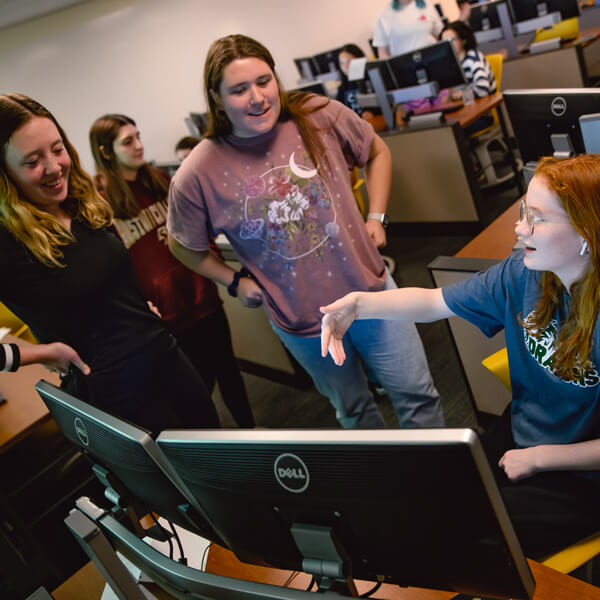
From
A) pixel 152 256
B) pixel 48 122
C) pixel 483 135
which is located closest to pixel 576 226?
pixel 48 122

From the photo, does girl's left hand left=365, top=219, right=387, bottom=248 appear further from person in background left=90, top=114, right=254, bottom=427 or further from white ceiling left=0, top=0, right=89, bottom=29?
white ceiling left=0, top=0, right=89, bottom=29

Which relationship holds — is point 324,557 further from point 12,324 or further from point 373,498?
point 12,324

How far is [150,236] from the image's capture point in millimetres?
2191

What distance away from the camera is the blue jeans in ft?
5.98

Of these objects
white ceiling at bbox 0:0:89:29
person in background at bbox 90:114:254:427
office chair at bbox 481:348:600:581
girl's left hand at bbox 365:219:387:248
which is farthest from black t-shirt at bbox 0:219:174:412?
white ceiling at bbox 0:0:89:29

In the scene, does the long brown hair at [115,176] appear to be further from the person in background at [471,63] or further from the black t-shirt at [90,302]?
the person in background at [471,63]

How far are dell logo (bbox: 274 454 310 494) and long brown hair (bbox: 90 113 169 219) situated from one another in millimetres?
1543

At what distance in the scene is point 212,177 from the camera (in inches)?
67.7

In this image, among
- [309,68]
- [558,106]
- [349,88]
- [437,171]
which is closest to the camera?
[558,106]

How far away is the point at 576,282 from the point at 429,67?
11.8 feet

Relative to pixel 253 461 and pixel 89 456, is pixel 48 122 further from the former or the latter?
pixel 253 461

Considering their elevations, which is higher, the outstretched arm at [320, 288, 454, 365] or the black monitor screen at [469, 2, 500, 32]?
the black monitor screen at [469, 2, 500, 32]

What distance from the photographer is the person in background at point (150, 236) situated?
216 cm

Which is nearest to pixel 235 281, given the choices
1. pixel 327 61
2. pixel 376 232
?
pixel 376 232
